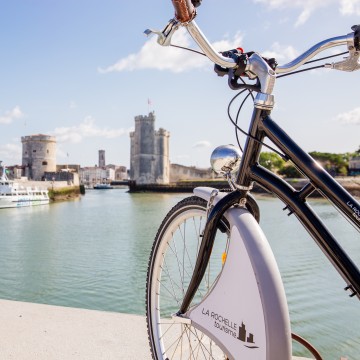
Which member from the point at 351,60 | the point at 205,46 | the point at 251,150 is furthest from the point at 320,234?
the point at 205,46

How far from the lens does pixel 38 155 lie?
185ft

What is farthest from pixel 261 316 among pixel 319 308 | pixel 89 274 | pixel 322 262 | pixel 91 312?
pixel 322 262

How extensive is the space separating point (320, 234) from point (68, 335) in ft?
5.54

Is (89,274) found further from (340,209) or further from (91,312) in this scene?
(340,209)

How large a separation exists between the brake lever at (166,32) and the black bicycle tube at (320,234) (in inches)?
19.2

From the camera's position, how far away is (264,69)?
4.30 feet

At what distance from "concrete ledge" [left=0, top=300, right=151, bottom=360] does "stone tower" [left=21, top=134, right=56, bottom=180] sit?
181 feet

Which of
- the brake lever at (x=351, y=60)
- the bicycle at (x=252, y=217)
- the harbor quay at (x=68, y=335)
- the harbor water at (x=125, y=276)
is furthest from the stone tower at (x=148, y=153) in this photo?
the brake lever at (x=351, y=60)

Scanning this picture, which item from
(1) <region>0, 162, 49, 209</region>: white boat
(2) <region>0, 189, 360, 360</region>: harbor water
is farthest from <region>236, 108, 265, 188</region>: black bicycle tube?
(1) <region>0, 162, 49, 209</region>: white boat

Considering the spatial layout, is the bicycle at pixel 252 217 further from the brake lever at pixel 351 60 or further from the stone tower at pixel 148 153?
the stone tower at pixel 148 153

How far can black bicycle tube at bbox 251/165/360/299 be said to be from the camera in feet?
3.80

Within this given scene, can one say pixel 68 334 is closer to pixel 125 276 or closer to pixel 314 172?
pixel 314 172

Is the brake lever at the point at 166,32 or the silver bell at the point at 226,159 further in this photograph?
the silver bell at the point at 226,159

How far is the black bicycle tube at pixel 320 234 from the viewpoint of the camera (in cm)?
116
